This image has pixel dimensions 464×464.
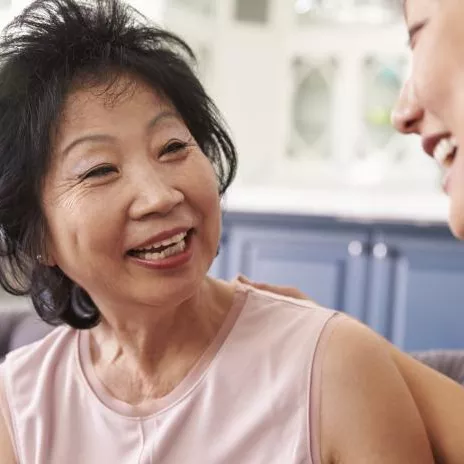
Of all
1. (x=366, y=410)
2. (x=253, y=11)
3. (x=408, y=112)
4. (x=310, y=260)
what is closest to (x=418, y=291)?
(x=310, y=260)

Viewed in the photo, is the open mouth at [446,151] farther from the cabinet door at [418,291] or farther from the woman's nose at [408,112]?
the cabinet door at [418,291]

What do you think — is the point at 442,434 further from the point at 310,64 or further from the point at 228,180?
the point at 310,64

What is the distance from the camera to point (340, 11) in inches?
153

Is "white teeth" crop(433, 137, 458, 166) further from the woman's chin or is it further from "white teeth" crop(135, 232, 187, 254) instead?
"white teeth" crop(135, 232, 187, 254)

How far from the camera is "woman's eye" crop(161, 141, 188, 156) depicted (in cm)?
107

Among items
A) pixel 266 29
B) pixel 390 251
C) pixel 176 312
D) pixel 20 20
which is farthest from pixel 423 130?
pixel 266 29

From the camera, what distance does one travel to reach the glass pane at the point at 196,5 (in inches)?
141

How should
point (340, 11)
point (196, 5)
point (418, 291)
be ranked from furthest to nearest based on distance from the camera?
point (340, 11) → point (196, 5) → point (418, 291)

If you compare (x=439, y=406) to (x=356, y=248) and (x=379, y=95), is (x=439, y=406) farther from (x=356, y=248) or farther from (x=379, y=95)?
(x=379, y=95)

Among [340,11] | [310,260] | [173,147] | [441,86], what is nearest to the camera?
[441,86]

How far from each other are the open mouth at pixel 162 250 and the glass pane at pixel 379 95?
298cm

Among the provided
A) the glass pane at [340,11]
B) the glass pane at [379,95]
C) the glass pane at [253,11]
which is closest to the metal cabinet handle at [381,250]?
the glass pane at [379,95]

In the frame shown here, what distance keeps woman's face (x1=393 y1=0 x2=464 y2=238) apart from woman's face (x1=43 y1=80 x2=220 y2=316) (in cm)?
38

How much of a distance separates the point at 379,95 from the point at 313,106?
1.16ft
